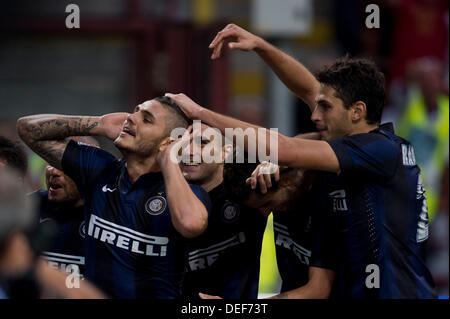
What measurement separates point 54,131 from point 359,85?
169 cm

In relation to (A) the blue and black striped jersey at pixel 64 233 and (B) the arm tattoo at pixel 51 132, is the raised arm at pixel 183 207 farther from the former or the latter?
(A) the blue and black striped jersey at pixel 64 233

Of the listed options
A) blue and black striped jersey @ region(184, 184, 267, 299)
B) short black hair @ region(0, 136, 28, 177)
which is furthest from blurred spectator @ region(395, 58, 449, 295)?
short black hair @ region(0, 136, 28, 177)

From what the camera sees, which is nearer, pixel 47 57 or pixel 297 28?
pixel 297 28

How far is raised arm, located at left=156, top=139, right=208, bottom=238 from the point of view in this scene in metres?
4.32

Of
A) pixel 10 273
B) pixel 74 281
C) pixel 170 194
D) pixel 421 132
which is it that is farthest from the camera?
pixel 421 132

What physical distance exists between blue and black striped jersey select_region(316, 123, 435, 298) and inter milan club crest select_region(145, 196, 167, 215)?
0.91 metres

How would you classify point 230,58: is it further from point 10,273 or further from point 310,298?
Answer: point 10,273

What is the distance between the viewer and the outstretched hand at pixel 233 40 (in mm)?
4676

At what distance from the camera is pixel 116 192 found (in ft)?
15.7

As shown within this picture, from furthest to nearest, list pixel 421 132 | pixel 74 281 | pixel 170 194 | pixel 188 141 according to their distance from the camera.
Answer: pixel 421 132
pixel 188 141
pixel 170 194
pixel 74 281

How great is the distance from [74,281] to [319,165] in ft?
4.41

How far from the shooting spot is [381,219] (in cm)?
467
